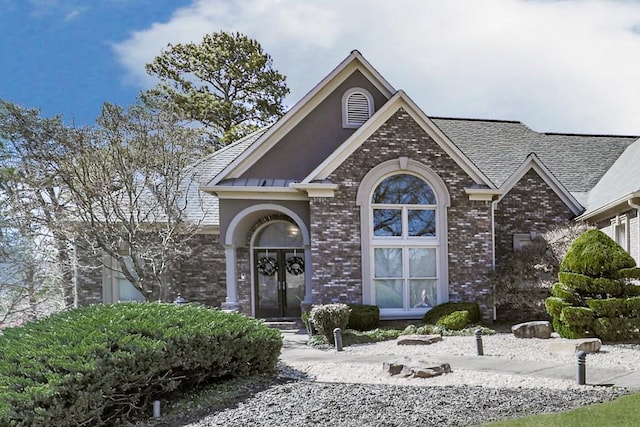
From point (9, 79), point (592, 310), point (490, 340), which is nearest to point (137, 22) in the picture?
point (9, 79)

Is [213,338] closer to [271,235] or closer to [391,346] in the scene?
[391,346]

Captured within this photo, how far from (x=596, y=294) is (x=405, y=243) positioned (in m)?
5.21

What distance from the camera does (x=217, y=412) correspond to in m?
7.12

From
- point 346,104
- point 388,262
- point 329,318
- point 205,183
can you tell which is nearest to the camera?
point 329,318

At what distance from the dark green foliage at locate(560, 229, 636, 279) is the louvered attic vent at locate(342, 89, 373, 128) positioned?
24.9 feet

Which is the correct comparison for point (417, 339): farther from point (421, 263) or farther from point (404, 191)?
point (404, 191)

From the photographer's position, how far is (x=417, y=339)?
12.5 m

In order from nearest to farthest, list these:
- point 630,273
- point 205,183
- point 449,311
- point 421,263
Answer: point 630,273 → point 449,311 → point 421,263 → point 205,183

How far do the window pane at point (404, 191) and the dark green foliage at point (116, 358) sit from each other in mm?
7493

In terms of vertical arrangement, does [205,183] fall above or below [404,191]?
above

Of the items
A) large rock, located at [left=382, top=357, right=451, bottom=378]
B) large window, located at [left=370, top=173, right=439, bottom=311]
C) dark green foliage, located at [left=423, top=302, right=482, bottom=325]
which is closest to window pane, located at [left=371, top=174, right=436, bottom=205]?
large window, located at [left=370, top=173, right=439, bottom=311]

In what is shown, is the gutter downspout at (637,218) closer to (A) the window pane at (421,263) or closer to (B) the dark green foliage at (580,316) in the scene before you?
(B) the dark green foliage at (580,316)

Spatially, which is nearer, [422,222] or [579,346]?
[579,346]

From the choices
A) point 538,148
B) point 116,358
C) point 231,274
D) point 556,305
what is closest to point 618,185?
point 538,148
